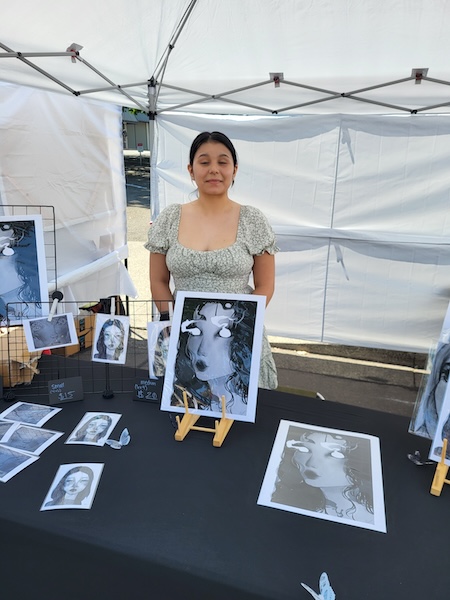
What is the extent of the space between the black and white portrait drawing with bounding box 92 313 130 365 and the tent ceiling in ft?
4.46

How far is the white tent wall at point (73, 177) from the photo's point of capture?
8.50ft

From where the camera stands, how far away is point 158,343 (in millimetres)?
1277

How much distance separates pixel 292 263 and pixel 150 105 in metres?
1.47

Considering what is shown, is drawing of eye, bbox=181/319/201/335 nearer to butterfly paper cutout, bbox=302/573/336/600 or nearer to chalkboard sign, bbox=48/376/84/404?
chalkboard sign, bbox=48/376/84/404

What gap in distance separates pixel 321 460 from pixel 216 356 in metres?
0.36

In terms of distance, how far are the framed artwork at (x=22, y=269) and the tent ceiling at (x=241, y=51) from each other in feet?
3.21

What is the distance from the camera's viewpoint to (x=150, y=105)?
119 inches

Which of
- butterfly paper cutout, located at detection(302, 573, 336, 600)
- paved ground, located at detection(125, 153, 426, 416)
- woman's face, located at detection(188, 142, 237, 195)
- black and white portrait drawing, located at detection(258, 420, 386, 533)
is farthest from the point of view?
paved ground, located at detection(125, 153, 426, 416)

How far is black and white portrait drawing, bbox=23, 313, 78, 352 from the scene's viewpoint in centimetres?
132

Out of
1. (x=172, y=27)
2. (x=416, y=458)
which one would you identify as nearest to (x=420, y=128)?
(x=172, y=27)

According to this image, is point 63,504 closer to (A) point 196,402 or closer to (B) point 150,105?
(A) point 196,402

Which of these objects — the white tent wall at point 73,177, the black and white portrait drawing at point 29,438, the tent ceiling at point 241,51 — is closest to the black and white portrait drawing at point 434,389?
the black and white portrait drawing at point 29,438

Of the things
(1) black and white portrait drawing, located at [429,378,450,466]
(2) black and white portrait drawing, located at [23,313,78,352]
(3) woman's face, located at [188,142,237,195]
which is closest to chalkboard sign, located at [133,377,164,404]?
(2) black and white portrait drawing, located at [23,313,78,352]

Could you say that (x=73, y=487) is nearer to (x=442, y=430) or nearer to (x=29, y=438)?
(x=29, y=438)
